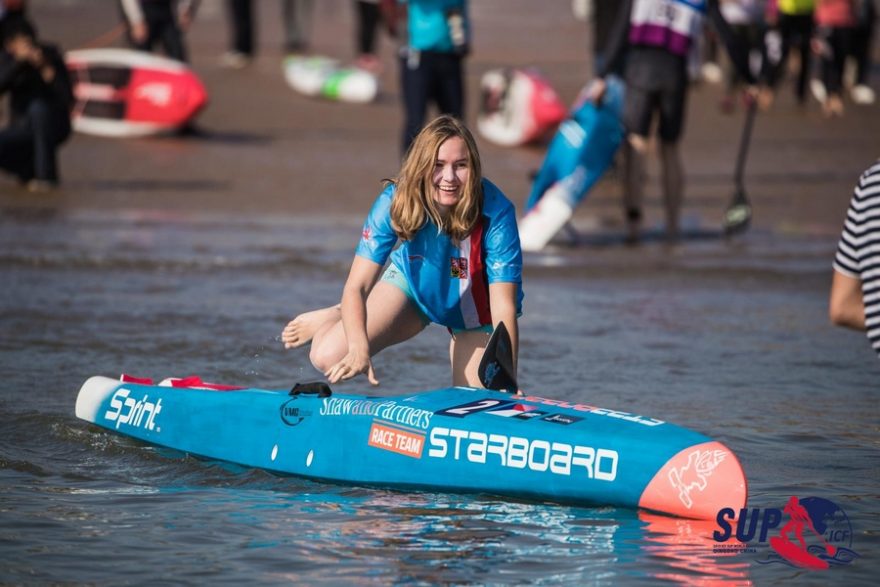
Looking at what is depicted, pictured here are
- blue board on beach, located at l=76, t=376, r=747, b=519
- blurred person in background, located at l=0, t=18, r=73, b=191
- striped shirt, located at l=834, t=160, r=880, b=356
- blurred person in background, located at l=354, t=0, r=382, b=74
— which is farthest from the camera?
blurred person in background, located at l=354, t=0, r=382, b=74

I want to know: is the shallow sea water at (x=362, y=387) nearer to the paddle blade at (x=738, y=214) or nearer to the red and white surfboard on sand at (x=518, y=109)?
the paddle blade at (x=738, y=214)

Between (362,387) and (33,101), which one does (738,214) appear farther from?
(33,101)

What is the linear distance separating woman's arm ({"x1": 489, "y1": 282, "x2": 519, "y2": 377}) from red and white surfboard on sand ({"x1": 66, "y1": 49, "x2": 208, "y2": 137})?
1028 centimetres

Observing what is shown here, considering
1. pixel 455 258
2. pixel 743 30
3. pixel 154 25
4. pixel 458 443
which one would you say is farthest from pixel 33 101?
pixel 743 30

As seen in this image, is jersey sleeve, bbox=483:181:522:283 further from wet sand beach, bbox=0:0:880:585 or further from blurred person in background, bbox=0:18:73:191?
blurred person in background, bbox=0:18:73:191

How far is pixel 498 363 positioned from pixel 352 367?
54 cm

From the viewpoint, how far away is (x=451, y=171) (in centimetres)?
578

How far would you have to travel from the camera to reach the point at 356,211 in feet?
42.4

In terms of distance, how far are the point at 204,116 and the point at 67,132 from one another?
4144 mm

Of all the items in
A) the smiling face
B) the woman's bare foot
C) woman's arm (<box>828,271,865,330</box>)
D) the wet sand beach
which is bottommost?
the wet sand beach

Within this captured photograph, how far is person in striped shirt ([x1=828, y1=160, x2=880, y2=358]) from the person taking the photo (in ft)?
14.4

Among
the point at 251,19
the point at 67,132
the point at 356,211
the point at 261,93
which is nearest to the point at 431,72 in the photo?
the point at 356,211

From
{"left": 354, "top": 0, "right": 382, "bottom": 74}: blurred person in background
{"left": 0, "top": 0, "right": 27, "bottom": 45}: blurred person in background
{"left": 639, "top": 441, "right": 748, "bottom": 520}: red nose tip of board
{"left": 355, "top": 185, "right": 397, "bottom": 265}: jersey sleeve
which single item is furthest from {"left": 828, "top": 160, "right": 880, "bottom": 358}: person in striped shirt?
{"left": 354, "top": 0, "right": 382, "bottom": 74}: blurred person in background

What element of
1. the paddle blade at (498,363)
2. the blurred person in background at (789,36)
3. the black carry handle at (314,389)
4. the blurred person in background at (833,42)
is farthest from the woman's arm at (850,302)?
the blurred person in background at (833,42)
